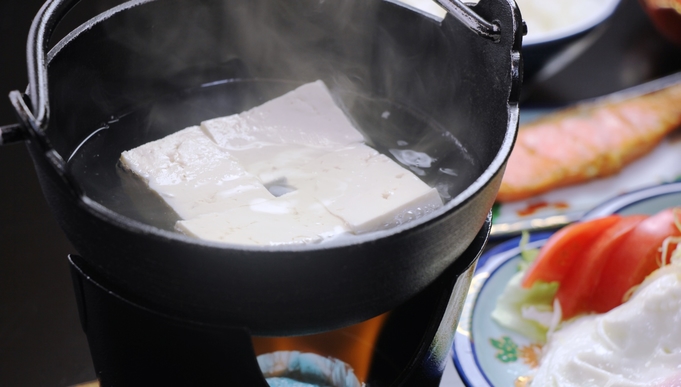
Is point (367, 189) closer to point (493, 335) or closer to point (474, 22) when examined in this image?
point (474, 22)

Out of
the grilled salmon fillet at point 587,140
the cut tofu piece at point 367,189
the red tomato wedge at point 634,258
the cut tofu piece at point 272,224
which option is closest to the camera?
the cut tofu piece at point 272,224

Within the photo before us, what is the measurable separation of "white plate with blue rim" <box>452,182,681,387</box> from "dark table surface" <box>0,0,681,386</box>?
0.93 meters

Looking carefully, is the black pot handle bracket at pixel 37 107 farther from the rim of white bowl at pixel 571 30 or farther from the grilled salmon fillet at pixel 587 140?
the rim of white bowl at pixel 571 30

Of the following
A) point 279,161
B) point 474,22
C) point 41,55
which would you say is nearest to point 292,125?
point 279,161

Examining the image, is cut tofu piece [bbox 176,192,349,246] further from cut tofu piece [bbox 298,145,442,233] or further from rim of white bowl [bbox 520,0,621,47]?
rim of white bowl [bbox 520,0,621,47]

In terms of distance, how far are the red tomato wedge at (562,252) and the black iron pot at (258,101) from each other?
1.88ft

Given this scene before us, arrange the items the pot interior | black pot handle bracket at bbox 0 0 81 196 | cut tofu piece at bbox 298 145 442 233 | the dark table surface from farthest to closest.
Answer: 1. the dark table surface
2. the pot interior
3. cut tofu piece at bbox 298 145 442 233
4. black pot handle bracket at bbox 0 0 81 196

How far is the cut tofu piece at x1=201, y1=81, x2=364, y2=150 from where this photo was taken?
63.7 inches

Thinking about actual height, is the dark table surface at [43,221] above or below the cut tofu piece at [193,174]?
below

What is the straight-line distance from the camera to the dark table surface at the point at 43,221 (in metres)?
1.80

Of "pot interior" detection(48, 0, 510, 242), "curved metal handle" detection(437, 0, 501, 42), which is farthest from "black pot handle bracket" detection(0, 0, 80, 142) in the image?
"curved metal handle" detection(437, 0, 501, 42)

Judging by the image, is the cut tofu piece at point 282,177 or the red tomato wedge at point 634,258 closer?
the cut tofu piece at point 282,177

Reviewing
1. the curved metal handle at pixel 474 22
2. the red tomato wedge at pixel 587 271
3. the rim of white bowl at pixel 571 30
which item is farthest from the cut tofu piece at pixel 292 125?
the rim of white bowl at pixel 571 30

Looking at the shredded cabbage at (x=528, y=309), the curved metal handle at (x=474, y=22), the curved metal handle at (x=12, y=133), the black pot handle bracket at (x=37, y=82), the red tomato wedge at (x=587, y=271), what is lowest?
the shredded cabbage at (x=528, y=309)
